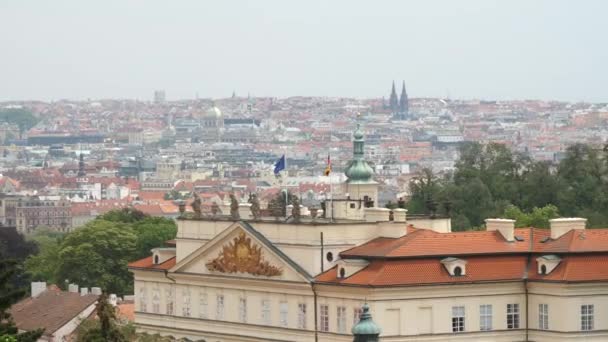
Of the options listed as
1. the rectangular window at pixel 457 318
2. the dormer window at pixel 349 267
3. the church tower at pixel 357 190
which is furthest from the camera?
the church tower at pixel 357 190

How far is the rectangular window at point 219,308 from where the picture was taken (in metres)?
79.3

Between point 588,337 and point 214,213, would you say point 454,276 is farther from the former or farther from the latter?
point 214,213

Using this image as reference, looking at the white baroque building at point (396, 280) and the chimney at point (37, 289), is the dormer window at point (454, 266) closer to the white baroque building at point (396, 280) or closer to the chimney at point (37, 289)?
the white baroque building at point (396, 280)

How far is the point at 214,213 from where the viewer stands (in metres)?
83.7

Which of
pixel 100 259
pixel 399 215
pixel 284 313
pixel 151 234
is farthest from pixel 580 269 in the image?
pixel 151 234

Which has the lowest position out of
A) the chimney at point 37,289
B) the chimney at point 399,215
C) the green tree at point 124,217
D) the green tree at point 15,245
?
the green tree at point 15,245

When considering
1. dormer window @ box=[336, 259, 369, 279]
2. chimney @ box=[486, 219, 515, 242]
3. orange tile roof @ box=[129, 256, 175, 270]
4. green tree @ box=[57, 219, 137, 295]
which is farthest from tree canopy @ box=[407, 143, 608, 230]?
dormer window @ box=[336, 259, 369, 279]

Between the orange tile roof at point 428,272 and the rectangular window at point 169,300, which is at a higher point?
the orange tile roof at point 428,272

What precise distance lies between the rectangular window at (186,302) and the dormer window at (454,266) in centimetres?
1049

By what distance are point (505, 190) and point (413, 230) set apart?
44893 mm

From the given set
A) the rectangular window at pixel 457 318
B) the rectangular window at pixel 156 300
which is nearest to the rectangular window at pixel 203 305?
the rectangular window at pixel 156 300

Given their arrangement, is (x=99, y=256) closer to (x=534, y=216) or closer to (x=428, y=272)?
(x=534, y=216)

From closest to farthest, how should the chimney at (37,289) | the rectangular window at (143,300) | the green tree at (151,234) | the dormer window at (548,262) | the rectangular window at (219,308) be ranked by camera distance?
the dormer window at (548,262)
the rectangular window at (219,308)
the rectangular window at (143,300)
the chimney at (37,289)
the green tree at (151,234)

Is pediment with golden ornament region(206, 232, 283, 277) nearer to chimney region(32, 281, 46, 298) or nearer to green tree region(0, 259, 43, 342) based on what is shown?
chimney region(32, 281, 46, 298)
